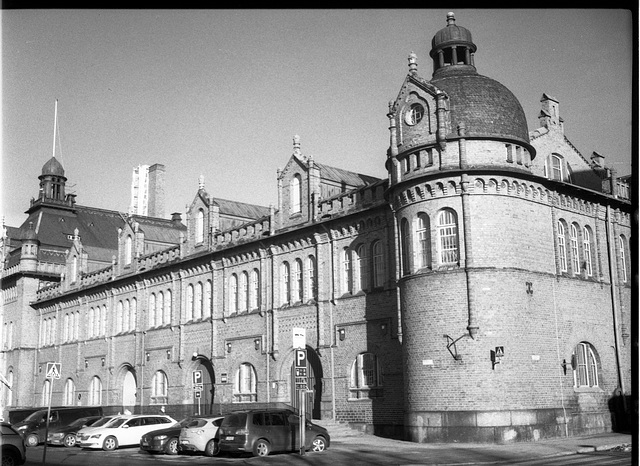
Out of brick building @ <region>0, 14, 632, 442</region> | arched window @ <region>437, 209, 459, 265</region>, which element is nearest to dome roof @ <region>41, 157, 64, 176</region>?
brick building @ <region>0, 14, 632, 442</region>

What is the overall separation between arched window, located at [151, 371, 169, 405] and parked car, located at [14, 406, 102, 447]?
27.8 feet

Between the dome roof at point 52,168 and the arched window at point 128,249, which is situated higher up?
the dome roof at point 52,168

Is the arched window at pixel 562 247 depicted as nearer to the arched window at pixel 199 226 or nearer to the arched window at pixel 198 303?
the arched window at pixel 198 303

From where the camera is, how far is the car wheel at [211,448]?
1088 inches

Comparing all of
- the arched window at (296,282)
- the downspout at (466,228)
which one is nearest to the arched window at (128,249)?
the arched window at (296,282)

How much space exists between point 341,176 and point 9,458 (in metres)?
24.2

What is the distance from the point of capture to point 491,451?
1022 inches

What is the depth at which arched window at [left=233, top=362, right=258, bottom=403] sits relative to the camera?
41562 millimetres

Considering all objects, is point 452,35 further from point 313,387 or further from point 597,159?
point 313,387

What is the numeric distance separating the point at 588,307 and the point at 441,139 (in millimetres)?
10398

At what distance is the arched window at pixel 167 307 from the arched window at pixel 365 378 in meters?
17.7

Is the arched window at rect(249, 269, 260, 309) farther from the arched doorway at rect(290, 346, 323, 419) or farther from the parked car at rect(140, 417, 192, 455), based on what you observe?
the parked car at rect(140, 417, 192, 455)

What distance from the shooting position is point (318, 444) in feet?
90.4

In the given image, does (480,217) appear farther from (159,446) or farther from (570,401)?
(159,446)
